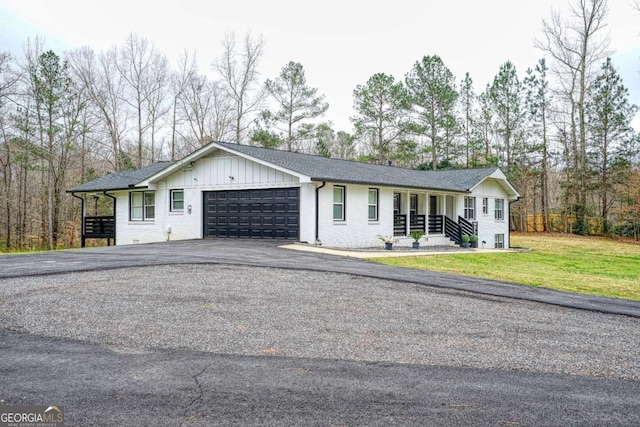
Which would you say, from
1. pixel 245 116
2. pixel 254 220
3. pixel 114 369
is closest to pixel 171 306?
pixel 114 369

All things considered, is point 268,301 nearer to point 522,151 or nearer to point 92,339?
point 92,339

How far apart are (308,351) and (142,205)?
1773cm

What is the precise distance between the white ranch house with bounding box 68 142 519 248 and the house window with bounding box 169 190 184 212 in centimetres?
4

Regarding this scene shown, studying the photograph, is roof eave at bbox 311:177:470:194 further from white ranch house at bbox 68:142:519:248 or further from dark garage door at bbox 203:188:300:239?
dark garage door at bbox 203:188:300:239

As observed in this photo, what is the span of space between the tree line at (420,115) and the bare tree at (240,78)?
0.07 m

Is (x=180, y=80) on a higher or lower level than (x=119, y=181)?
higher

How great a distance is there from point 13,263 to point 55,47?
21.8 meters

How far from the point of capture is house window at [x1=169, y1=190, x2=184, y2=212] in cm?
1955

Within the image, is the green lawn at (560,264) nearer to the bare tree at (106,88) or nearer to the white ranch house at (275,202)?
the white ranch house at (275,202)

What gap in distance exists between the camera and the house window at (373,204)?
1862cm

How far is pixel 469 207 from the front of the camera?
24172 millimetres

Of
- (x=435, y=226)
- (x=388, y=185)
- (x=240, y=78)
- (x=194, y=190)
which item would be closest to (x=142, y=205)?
(x=194, y=190)

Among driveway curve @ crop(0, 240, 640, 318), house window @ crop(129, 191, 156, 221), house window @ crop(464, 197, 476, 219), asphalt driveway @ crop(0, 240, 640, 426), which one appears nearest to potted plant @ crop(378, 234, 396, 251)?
driveway curve @ crop(0, 240, 640, 318)

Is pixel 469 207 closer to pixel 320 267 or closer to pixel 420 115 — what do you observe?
pixel 420 115
